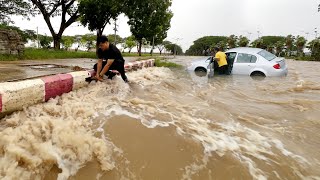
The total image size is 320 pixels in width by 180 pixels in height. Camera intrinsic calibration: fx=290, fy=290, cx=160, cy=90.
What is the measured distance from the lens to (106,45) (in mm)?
6590

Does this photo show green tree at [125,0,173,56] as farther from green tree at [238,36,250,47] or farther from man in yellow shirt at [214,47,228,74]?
green tree at [238,36,250,47]

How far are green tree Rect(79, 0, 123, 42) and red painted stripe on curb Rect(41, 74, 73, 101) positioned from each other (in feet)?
60.4

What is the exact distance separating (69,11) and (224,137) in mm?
24932

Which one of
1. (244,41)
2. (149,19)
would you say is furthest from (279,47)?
(149,19)

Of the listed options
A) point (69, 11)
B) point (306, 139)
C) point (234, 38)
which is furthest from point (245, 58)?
point (234, 38)

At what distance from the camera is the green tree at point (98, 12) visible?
75.5 ft

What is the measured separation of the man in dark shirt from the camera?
21.6 feet

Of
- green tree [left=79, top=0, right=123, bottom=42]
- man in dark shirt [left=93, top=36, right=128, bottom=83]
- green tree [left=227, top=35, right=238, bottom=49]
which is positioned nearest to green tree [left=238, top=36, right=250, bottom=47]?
green tree [left=227, top=35, right=238, bottom=49]

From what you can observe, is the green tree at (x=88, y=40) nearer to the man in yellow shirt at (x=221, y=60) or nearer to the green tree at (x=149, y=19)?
the green tree at (x=149, y=19)

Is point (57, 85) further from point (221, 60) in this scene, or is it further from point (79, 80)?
point (221, 60)

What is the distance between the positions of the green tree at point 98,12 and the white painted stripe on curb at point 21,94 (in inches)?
765

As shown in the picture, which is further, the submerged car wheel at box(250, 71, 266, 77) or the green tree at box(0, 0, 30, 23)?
the green tree at box(0, 0, 30, 23)

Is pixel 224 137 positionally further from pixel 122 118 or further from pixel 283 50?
pixel 283 50

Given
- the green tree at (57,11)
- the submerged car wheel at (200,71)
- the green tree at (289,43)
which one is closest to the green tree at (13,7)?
the green tree at (57,11)
